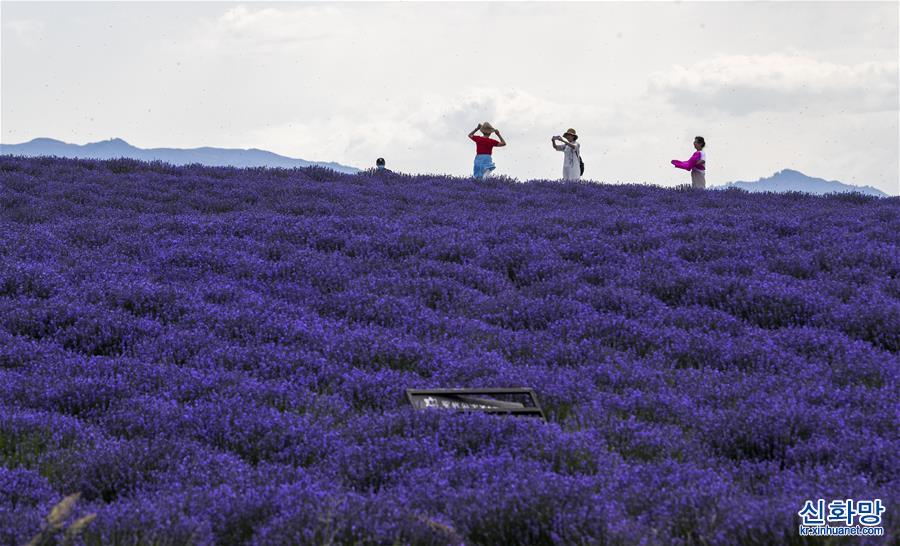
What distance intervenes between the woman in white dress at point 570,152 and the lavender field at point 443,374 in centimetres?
873

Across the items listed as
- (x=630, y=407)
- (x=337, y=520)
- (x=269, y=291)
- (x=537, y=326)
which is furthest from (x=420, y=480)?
(x=269, y=291)

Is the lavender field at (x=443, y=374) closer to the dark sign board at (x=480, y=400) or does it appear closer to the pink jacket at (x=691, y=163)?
the dark sign board at (x=480, y=400)

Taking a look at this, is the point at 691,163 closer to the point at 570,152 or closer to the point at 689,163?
the point at 689,163

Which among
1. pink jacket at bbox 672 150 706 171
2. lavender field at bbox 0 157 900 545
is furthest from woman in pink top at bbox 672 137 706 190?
lavender field at bbox 0 157 900 545

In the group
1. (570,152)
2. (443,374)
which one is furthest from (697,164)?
(443,374)

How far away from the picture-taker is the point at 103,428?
5664 mm

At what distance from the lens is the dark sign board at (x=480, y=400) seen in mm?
5953

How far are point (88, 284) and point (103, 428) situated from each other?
3595 millimetres

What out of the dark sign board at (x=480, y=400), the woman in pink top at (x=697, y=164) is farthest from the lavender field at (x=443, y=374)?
the woman in pink top at (x=697, y=164)

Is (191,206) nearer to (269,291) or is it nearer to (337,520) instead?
(269,291)

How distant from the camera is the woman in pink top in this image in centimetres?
2131

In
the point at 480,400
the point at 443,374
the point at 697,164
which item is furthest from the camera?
the point at 697,164

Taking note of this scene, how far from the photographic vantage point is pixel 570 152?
875 inches

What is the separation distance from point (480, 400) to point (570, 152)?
1671cm
